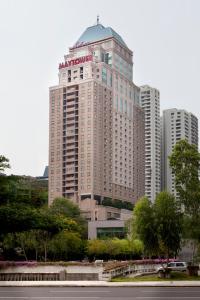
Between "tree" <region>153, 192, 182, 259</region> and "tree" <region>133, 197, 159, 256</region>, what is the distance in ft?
1.78

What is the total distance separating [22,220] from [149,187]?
153m

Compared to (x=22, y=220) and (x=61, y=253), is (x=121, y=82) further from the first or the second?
(x=22, y=220)

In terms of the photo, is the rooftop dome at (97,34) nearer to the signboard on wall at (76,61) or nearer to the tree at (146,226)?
the signboard on wall at (76,61)

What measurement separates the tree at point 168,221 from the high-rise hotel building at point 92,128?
10993 centimetres

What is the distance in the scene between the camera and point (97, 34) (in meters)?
183

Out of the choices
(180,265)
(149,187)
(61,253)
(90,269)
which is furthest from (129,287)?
(149,187)

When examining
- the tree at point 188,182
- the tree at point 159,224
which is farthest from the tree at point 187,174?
the tree at point 159,224

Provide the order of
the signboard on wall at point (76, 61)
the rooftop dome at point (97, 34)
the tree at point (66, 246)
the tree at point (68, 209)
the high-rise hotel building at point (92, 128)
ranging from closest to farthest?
the tree at point (66, 246) → the tree at point (68, 209) → the high-rise hotel building at point (92, 128) → the signboard on wall at point (76, 61) → the rooftop dome at point (97, 34)

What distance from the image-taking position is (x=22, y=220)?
152ft

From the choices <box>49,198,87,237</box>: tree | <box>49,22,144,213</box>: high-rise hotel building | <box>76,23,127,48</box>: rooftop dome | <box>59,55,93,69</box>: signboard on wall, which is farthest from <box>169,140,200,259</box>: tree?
<box>76,23,127,48</box>: rooftop dome

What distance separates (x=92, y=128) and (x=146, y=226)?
114697mm

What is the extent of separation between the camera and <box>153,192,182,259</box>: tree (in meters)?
48.0

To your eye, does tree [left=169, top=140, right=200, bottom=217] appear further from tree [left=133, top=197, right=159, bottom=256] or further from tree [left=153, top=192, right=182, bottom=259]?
tree [left=133, top=197, right=159, bottom=256]

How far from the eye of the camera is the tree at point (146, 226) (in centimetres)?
4892
